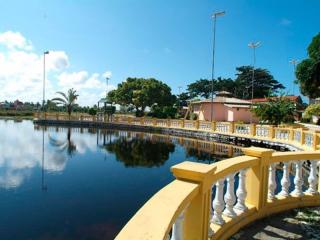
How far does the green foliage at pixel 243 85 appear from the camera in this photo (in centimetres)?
5888

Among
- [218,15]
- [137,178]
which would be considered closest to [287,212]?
[137,178]

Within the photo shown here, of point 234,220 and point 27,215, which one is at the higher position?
point 234,220

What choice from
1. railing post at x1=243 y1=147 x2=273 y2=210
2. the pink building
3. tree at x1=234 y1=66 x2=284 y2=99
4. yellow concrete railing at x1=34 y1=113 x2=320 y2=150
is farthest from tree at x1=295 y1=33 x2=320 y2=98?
tree at x1=234 y1=66 x2=284 y2=99

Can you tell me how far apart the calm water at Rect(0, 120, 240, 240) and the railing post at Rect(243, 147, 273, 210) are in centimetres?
392

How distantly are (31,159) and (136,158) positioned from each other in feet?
19.5

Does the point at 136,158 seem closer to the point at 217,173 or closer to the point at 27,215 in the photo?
the point at 27,215

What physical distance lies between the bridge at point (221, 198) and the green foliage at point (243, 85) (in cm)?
5182

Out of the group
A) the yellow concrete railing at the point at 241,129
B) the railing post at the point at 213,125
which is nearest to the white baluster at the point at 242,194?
the yellow concrete railing at the point at 241,129

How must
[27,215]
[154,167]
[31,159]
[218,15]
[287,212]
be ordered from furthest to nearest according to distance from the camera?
[218,15]
[31,159]
[154,167]
[27,215]
[287,212]

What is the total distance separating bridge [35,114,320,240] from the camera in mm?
1824

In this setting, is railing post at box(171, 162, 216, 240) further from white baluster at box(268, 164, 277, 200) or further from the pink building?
the pink building

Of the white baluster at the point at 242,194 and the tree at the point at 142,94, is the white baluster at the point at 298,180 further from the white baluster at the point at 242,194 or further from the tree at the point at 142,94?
the tree at the point at 142,94

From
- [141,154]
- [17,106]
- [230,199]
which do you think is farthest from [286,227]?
[17,106]

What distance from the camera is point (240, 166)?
371 centimetres
